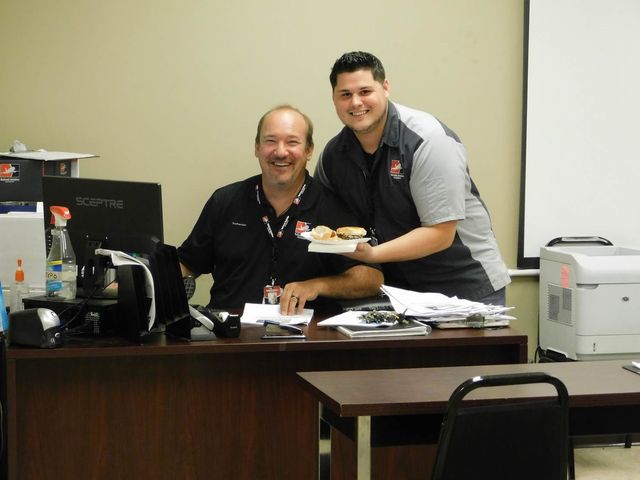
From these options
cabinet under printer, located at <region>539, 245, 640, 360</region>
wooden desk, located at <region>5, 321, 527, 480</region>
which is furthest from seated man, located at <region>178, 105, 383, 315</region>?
cabinet under printer, located at <region>539, 245, 640, 360</region>

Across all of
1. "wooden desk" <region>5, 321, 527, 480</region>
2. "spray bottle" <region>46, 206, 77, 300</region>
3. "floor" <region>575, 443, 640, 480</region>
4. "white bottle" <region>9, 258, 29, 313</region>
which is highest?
"spray bottle" <region>46, 206, 77, 300</region>

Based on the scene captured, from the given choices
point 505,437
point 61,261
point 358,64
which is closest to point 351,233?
point 358,64

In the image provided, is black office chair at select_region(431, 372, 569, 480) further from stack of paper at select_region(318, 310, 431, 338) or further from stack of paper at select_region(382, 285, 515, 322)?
stack of paper at select_region(382, 285, 515, 322)

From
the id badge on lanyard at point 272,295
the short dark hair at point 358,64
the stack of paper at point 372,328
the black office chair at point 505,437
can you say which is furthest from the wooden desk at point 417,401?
the short dark hair at point 358,64

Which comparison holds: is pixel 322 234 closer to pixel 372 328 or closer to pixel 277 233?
pixel 372 328

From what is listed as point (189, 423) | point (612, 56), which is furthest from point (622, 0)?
point (189, 423)

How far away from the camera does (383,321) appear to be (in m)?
2.71

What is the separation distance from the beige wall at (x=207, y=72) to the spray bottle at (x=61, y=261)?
135cm

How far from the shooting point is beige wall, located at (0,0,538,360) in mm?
3871

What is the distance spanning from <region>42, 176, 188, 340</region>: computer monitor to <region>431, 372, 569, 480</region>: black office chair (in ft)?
3.50

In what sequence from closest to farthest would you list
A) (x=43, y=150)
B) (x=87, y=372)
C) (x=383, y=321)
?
(x=87, y=372)
(x=383, y=321)
(x=43, y=150)

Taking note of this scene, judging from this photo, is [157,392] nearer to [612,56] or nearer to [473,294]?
[473,294]

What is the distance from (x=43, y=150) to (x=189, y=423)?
1671mm

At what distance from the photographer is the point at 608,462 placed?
3.91 meters
